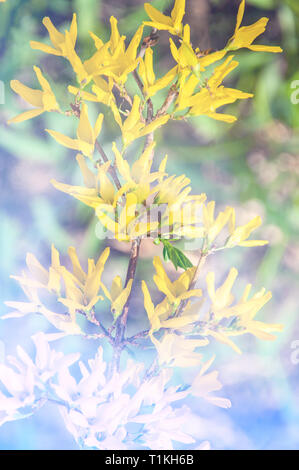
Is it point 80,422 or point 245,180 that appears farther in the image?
point 245,180

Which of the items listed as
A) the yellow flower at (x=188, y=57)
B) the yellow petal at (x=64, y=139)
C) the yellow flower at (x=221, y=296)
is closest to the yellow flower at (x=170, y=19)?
the yellow flower at (x=188, y=57)

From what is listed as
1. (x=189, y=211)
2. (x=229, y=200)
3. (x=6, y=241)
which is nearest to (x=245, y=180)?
(x=229, y=200)

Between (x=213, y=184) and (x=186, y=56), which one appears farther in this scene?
(x=213, y=184)

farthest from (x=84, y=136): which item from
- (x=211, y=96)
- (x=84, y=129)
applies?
(x=211, y=96)

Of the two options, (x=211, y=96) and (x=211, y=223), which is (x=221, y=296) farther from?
(x=211, y=96)

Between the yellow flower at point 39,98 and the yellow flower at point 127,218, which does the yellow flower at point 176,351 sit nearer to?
the yellow flower at point 127,218

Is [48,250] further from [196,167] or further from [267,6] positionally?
[267,6]
